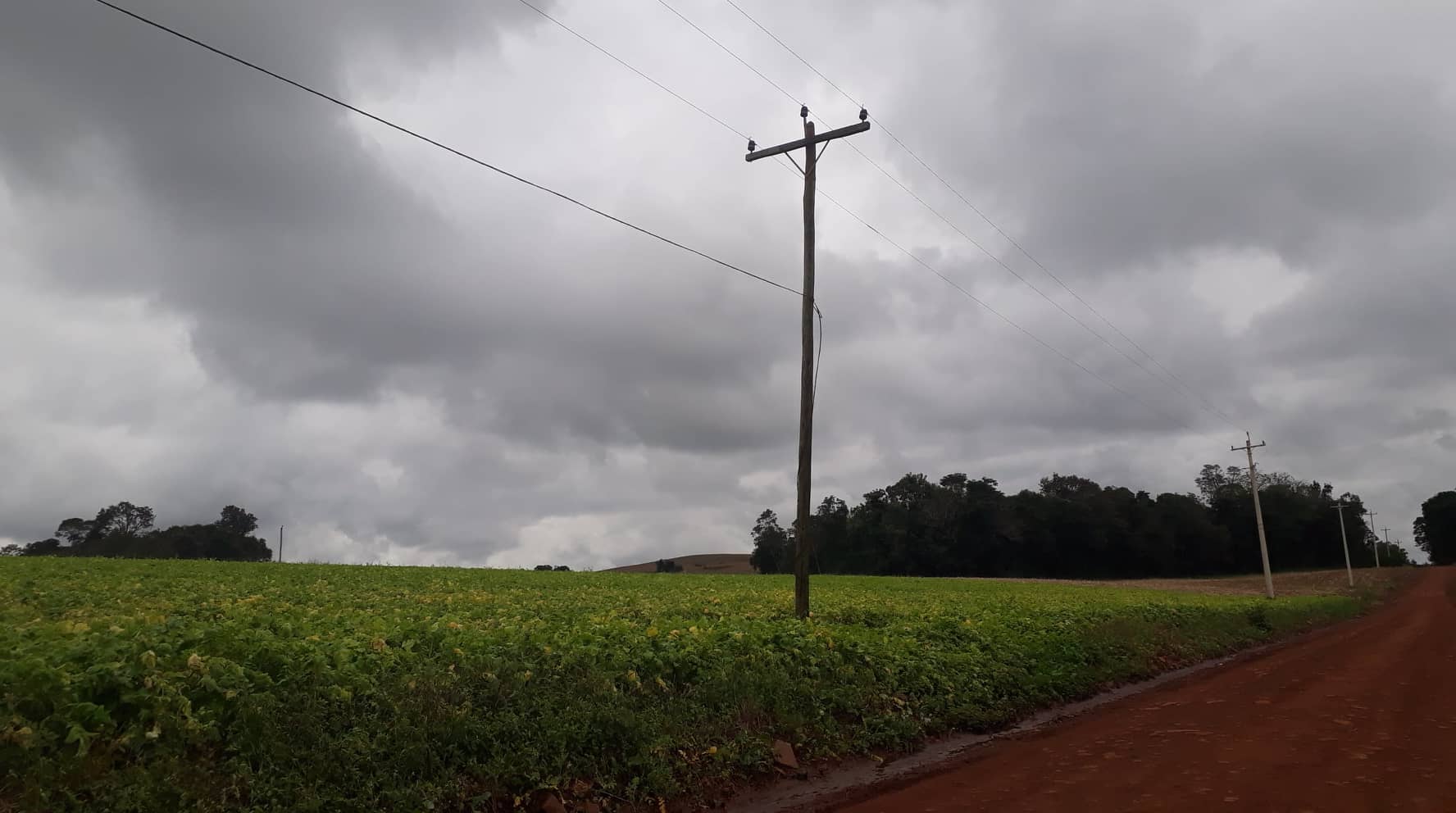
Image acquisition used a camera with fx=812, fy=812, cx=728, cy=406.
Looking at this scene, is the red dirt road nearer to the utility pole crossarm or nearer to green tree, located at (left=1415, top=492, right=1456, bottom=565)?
the utility pole crossarm

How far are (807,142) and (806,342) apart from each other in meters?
4.44

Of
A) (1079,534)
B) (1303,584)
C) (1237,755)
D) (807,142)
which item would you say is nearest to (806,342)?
(807,142)

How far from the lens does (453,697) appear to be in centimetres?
854

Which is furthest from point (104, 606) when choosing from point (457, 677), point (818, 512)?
point (818, 512)

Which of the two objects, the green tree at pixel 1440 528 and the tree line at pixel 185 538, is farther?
the green tree at pixel 1440 528

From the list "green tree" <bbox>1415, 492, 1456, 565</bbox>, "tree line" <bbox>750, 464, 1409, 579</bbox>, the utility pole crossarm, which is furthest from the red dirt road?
"green tree" <bbox>1415, 492, 1456, 565</bbox>

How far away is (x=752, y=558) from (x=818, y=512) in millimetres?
13241

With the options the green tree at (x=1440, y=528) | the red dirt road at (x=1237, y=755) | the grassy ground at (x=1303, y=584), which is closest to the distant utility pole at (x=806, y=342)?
the red dirt road at (x=1237, y=755)

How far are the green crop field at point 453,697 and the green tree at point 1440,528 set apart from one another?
546 feet

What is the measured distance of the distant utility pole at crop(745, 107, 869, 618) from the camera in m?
16.6

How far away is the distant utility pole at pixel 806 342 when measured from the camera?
1659 centimetres

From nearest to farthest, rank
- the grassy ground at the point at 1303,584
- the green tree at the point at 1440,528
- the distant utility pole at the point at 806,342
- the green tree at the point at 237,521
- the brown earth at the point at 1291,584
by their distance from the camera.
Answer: the distant utility pole at the point at 806,342 → the grassy ground at the point at 1303,584 → the brown earth at the point at 1291,584 → the green tree at the point at 237,521 → the green tree at the point at 1440,528

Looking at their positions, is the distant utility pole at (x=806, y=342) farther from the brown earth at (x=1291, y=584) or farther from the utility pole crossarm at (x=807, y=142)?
the brown earth at (x=1291, y=584)

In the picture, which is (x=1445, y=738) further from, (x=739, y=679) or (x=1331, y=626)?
(x=1331, y=626)
